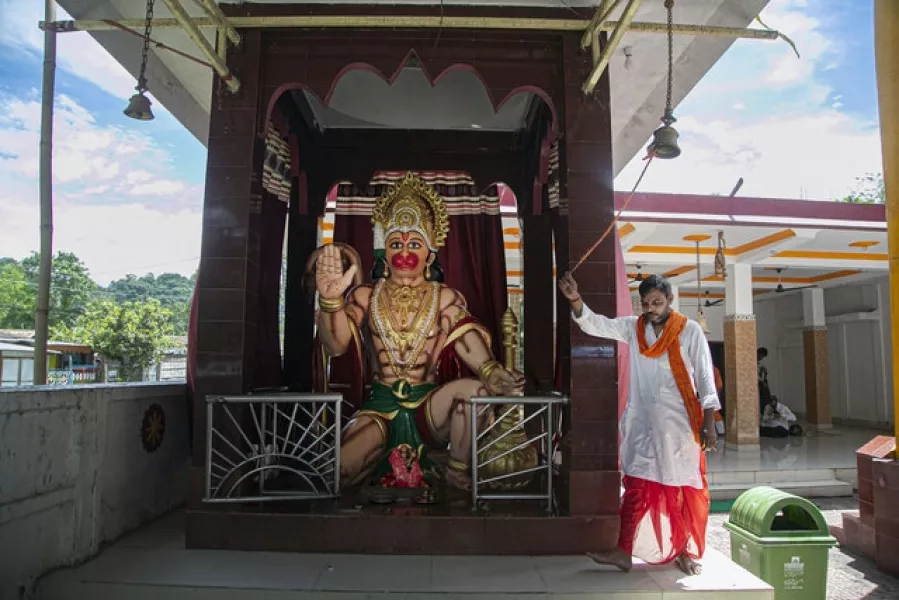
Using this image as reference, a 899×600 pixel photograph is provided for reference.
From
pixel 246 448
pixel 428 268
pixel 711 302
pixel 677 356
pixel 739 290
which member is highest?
pixel 711 302

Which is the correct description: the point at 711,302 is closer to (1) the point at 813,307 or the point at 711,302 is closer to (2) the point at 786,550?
(1) the point at 813,307

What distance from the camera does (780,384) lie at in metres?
18.0

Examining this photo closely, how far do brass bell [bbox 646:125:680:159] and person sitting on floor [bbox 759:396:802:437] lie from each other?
1196 centimetres

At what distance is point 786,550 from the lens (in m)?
4.21

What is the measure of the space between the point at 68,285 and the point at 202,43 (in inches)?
2034

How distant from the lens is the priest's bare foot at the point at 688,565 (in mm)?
3146

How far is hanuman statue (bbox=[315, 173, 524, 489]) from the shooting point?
4234mm

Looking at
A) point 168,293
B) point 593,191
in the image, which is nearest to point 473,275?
point 593,191

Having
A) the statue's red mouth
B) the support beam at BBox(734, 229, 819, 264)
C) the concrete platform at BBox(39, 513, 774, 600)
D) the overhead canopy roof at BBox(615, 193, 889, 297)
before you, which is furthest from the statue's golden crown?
the support beam at BBox(734, 229, 819, 264)

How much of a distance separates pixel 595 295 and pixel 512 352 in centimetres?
154

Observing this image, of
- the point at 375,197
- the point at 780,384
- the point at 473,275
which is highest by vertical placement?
the point at 375,197

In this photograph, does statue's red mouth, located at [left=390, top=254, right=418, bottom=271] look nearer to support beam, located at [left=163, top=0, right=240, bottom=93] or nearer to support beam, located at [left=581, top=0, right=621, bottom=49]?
support beam, located at [left=163, top=0, right=240, bottom=93]

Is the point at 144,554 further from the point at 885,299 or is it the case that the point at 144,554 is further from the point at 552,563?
the point at 885,299

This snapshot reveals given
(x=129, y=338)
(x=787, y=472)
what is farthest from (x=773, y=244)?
(x=129, y=338)
